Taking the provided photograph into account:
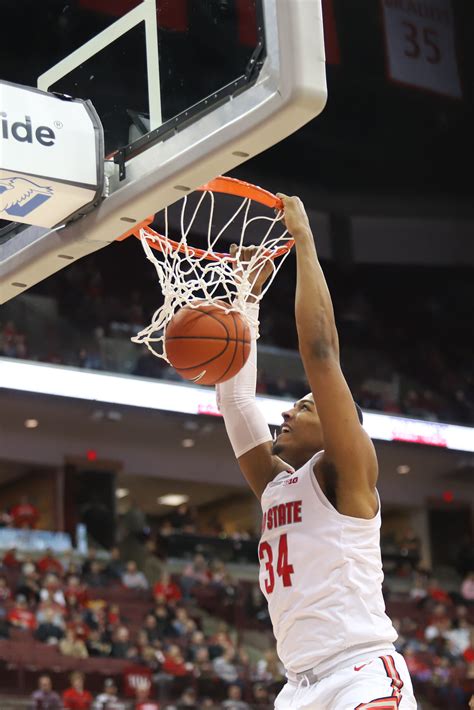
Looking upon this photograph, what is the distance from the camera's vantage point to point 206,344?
12.2ft

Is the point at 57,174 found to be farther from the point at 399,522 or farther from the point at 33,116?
the point at 399,522

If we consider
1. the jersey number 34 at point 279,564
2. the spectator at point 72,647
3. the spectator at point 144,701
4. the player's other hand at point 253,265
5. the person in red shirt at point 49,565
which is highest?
the person in red shirt at point 49,565

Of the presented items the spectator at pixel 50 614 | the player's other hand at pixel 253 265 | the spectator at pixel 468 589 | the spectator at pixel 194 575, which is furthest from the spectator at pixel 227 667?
the player's other hand at pixel 253 265

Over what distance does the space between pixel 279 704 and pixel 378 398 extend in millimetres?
13810

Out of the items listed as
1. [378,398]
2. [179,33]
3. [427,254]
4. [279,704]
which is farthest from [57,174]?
[427,254]

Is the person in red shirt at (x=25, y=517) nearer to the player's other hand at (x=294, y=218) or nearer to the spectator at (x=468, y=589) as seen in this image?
the spectator at (x=468, y=589)

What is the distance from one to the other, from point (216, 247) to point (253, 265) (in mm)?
165

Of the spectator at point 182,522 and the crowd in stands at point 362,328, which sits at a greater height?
the crowd in stands at point 362,328

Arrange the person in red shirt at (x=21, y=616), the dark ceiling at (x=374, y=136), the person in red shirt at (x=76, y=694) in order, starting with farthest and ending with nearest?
the dark ceiling at (x=374, y=136)
the person in red shirt at (x=21, y=616)
the person in red shirt at (x=76, y=694)

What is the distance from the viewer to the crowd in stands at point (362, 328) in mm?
14594

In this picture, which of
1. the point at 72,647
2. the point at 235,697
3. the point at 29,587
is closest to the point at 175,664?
the point at 235,697

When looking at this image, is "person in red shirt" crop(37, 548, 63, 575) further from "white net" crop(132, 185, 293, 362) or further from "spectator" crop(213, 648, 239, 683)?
"white net" crop(132, 185, 293, 362)

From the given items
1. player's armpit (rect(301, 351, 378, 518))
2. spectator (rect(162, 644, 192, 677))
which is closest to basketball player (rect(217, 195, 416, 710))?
player's armpit (rect(301, 351, 378, 518))

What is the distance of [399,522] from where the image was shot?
20.5 metres
